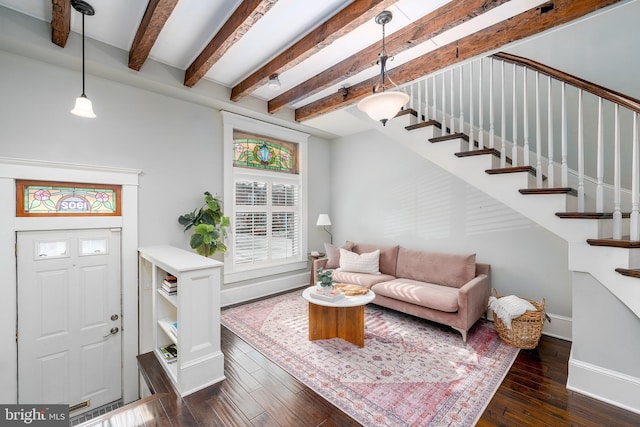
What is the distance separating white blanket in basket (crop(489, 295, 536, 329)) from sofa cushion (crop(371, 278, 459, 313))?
17.3 inches

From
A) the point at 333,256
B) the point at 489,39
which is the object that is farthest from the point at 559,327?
the point at 489,39

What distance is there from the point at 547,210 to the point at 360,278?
234 centimetres

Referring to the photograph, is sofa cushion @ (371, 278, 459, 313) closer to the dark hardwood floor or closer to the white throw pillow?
the white throw pillow

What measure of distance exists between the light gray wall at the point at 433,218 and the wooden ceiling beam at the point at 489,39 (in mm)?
1575

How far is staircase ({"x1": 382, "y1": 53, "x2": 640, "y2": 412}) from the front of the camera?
6.59 feet

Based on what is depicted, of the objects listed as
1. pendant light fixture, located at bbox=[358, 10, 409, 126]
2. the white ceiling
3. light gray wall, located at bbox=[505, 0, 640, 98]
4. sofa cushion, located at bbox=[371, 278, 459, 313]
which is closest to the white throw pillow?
sofa cushion, located at bbox=[371, 278, 459, 313]

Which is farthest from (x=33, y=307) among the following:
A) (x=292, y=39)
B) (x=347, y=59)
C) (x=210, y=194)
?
(x=347, y=59)

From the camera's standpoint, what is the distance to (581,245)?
2.18 meters

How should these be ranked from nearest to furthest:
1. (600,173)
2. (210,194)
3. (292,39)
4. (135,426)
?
(135,426)
(600,173)
(292,39)
(210,194)

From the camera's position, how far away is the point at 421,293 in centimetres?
326

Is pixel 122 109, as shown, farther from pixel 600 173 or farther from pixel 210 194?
pixel 600 173

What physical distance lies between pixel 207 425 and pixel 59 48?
3.58 meters

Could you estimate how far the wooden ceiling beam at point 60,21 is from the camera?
2.07 metres

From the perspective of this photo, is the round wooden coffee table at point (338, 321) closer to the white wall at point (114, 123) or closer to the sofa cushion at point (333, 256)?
the sofa cushion at point (333, 256)
